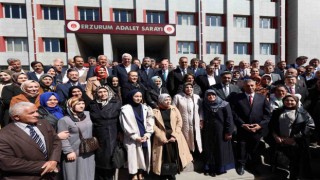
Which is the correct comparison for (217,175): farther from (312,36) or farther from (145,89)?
(312,36)

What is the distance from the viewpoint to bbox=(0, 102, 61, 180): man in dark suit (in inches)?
89.6

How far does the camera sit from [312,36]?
79.4 ft

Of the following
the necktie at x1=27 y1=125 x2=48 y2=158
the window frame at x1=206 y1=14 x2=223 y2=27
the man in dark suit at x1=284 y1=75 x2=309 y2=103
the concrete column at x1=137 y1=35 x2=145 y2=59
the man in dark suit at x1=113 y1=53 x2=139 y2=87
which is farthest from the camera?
the window frame at x1=206 y1=14 x2=223 y2=27

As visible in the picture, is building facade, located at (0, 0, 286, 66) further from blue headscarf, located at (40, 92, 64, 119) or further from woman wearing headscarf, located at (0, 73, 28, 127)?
blue headscarf, located at (40, 92, 64, 119)

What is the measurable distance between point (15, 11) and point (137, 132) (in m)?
22.7

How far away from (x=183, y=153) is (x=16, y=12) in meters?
A: 23.1

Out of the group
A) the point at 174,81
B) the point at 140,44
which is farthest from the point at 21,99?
the point at 140,44

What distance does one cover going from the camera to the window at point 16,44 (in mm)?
19391

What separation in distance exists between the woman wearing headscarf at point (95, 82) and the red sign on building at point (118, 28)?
16009 mm

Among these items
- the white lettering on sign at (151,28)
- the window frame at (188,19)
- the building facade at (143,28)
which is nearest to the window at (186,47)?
the building facade at (143,28)

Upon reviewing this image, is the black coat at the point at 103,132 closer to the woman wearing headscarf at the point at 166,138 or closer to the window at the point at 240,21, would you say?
the woman wearing headscarf at the point at 166,138

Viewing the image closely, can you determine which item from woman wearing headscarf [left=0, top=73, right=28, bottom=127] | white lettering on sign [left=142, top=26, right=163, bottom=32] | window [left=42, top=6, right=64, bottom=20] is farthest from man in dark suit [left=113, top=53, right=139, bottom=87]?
window [left=42, top=6, right=64, bottom=20]

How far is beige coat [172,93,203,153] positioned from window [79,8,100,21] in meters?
19.1

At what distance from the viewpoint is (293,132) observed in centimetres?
372
